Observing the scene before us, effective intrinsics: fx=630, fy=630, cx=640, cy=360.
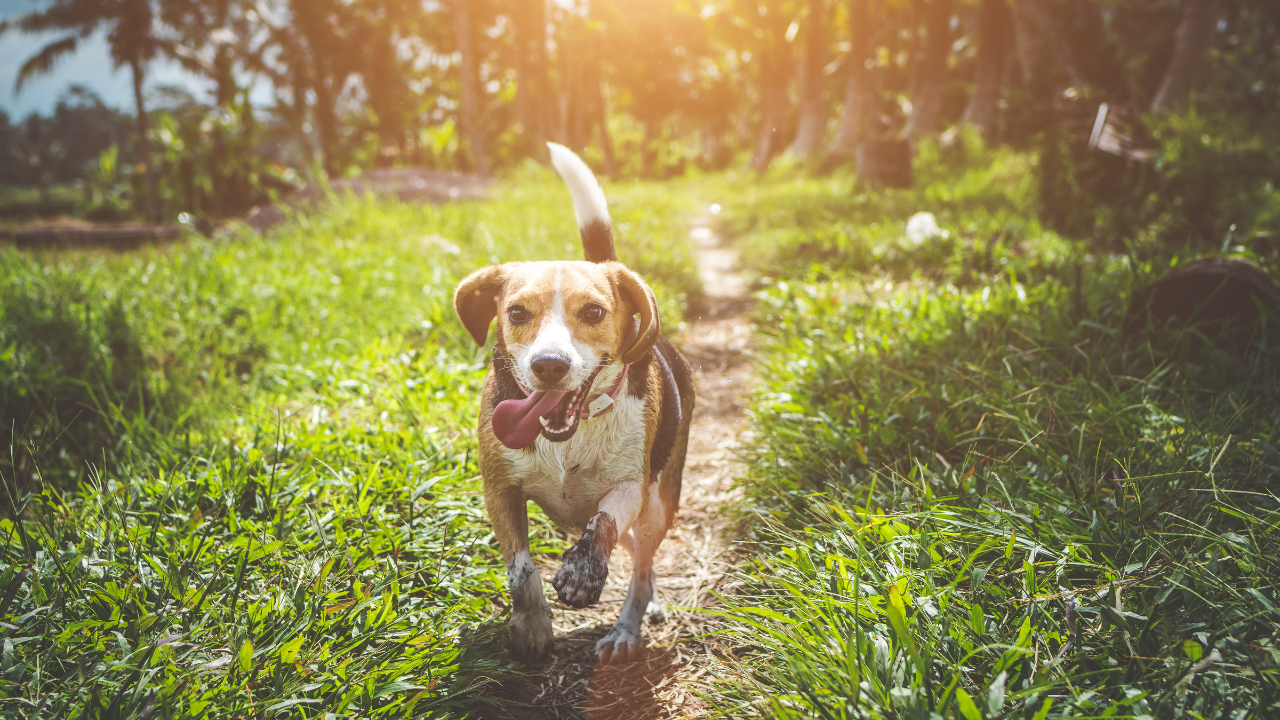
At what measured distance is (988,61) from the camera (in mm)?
13805

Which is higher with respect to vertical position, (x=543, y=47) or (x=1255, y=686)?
(x=543, y=47)

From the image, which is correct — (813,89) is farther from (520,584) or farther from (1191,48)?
(520,584)

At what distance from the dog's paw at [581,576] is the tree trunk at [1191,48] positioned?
9.50 meters

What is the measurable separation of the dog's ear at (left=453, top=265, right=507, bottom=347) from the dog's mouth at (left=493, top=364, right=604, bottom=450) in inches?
15.4

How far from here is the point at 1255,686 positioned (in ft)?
4.59

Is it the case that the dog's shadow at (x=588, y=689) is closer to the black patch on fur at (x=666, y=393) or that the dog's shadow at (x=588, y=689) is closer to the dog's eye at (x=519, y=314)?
the black patch on fur at (x=666, y=393)

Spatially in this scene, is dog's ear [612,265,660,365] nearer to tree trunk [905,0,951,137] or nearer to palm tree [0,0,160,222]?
tree trunk [905,0,951,137]

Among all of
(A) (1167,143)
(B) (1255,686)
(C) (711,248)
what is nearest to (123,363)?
(B) (1255,686)

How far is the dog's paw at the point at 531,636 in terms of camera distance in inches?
79.3

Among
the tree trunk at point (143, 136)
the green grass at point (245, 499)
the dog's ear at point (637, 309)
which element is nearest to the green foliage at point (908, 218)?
the green grass at point (245, 499)

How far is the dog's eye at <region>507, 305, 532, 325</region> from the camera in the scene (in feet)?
6.82

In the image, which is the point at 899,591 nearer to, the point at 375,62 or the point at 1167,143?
the point at 1167,143

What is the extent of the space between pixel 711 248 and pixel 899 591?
849 centimetres

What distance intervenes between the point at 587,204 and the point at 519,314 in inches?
29.4
